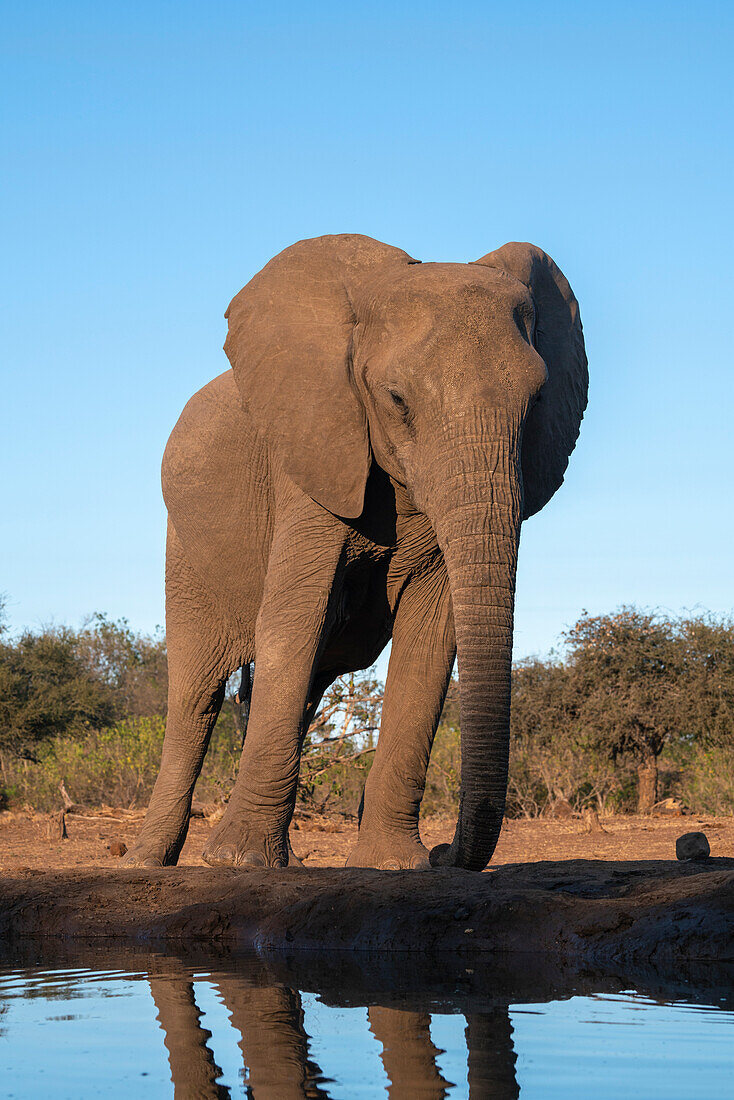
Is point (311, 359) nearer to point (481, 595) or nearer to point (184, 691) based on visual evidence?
point (481, 595)

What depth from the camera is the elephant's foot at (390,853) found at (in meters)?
6.85

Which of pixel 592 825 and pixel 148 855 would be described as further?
pixel 592 825

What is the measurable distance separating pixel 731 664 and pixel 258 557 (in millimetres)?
12800

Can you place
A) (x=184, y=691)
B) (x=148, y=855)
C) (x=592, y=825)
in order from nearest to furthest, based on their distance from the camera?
(x=148, y=855), (x=184, y=691), (x=592, y=825)

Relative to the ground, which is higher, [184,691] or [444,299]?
[444,299]

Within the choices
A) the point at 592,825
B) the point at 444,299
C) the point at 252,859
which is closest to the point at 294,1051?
the point at 252,859

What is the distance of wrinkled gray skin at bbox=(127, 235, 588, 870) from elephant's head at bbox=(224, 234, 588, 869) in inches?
0.4

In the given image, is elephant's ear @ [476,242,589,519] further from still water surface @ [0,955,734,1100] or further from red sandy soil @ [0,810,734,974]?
still water surface @ [0,955,734,1100]

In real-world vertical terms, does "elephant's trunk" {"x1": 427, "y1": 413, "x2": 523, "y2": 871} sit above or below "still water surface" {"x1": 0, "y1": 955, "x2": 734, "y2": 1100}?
above

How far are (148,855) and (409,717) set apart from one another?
7.38ft

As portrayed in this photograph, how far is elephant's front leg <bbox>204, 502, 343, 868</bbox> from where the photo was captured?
6.35m

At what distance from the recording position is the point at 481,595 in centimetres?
536

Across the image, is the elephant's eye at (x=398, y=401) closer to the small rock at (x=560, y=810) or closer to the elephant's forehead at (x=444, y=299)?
the elephant's forehead at (x=444, y=299)

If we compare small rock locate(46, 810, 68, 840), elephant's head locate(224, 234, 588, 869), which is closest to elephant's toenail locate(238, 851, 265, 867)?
elephant's head locate(224, 234, 588, 869)
